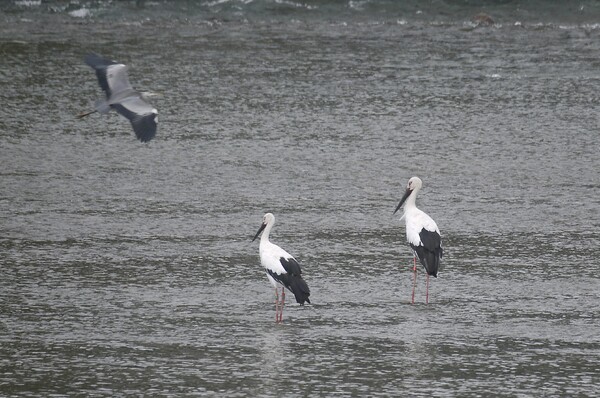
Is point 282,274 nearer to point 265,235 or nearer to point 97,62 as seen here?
point 265,235

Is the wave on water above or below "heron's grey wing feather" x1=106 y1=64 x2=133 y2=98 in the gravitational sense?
above

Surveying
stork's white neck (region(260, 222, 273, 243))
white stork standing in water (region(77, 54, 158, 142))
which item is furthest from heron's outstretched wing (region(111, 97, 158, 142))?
stork's white neck (region(260, 222, 273, 243))

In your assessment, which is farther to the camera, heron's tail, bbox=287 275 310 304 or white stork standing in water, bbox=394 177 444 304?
white stork standing in water, bbox=394 177 444 304

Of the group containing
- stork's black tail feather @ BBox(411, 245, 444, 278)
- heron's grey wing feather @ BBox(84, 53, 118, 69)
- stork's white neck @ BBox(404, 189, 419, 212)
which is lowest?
stork's black tail feather @ BBox(411, 245, 444, 278)

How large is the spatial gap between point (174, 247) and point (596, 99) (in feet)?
28.3

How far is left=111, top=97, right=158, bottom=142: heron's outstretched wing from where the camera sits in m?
10.7

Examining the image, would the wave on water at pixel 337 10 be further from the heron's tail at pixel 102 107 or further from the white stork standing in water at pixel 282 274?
the white stork standing in water at pixel 282 274

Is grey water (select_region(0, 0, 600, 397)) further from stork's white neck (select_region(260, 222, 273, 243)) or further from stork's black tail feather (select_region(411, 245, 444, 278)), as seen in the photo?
stork's white neck (select_region(260, 222, 273, 243))

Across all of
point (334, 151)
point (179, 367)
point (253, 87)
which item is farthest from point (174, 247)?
point (253, 87)

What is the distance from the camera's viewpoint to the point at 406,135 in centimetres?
1594

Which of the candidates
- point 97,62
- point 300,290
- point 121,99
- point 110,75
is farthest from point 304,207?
point 300,290

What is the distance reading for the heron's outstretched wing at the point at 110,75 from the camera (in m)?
11.5

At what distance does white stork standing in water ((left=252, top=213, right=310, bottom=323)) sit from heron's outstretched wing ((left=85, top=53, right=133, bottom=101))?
2431 millimetres

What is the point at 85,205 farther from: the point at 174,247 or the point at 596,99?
the point at 596,99
